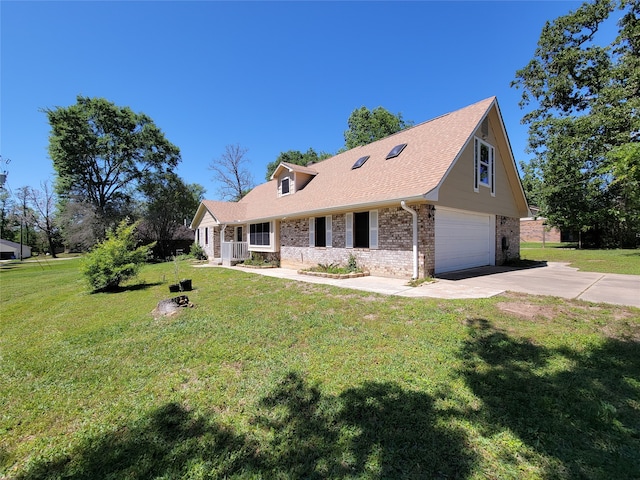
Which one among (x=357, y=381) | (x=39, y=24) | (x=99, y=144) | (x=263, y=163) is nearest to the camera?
(x=357, y=381)

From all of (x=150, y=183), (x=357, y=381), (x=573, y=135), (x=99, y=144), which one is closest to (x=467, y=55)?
(x=573, y=135)

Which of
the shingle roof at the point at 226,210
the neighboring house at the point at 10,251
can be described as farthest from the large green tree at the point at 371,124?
the neighboring house at the point at 10,251

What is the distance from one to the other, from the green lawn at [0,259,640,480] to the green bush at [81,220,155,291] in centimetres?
403

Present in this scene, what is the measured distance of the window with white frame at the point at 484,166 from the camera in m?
10.9

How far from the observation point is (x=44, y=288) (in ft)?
38.5

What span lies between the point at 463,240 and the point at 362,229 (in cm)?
420

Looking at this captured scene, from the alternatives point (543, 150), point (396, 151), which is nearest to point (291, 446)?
point (396, 151)

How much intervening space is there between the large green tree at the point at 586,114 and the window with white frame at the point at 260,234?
2055 centimetres

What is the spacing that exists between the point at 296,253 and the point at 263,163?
93.4ft

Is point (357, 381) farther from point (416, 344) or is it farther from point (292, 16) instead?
point (292, 16)

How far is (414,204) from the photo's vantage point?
9.05 metres

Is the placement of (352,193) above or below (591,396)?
above

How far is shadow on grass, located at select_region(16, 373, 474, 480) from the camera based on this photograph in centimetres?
203

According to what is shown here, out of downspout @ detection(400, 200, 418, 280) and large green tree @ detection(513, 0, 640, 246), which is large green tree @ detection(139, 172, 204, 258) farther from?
large green tree @ detection(513, 0, 640, 246)
